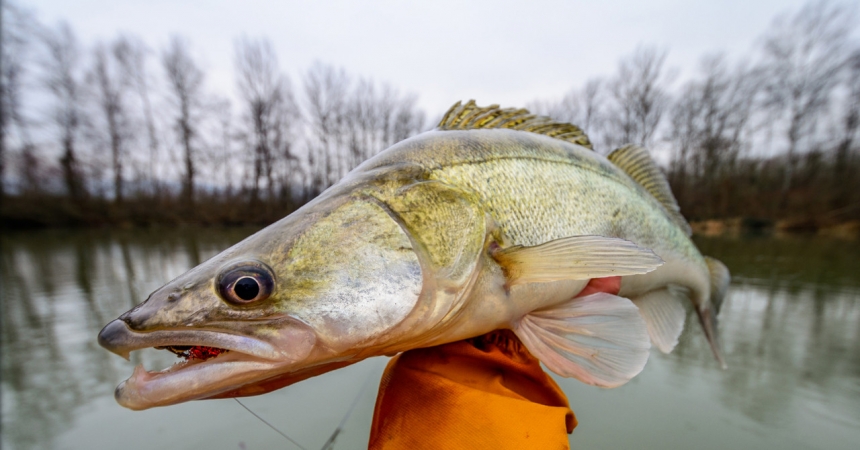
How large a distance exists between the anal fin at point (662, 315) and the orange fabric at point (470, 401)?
3.33 feet

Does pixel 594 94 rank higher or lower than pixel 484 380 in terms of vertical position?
higher

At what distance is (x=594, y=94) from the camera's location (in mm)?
27906

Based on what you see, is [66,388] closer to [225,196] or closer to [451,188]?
[451,188]

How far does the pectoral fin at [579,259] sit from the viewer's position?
1.10 metres

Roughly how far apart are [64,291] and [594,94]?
31.6 m

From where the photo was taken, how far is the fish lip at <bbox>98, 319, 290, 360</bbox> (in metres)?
0.78

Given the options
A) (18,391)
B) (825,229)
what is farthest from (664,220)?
(825,229)

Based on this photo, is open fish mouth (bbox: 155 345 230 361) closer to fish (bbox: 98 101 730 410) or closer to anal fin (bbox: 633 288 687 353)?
fish (bbox: 98 101 730 410)

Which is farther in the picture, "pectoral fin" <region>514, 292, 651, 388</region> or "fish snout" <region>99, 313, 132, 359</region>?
"pectoral fin" <region>514, 292, 651, 388</region>

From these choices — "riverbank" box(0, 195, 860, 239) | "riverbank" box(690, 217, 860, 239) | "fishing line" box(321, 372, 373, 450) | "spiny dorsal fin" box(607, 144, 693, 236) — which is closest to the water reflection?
"fishing line" box(321, 372, 373, 450)

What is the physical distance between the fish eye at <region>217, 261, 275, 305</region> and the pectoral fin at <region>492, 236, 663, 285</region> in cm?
74

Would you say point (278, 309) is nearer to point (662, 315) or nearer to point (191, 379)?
point (191, 379)

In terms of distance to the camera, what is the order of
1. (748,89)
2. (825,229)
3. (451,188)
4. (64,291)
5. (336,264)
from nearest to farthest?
(336,264), (451,188), (64,291), (825,229), (748,89)

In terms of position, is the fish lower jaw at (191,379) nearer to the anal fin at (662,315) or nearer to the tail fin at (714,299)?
the anal fin at (662,315)
